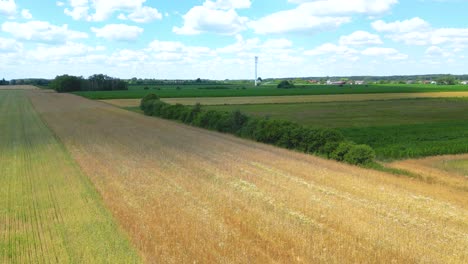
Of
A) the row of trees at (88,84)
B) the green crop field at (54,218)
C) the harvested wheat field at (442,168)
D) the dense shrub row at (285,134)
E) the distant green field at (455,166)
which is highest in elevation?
the row of trees at (88,84)

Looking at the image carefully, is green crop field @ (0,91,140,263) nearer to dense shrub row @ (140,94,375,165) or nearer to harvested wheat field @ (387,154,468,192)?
dense shrub row @ (140,94,375,165)

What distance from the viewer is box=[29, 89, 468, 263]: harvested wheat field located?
359 inches

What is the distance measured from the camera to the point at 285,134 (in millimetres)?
24125

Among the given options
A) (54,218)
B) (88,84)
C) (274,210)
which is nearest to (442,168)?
(274,210)

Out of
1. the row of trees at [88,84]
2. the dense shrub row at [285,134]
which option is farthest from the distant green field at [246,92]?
the dense shrub row at [285,134]

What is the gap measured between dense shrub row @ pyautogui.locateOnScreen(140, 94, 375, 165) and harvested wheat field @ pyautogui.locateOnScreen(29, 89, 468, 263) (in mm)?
965

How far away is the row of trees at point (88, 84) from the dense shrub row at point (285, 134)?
103 m

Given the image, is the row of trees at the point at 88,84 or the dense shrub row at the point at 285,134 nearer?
the dense shrub row at the point at 285,134

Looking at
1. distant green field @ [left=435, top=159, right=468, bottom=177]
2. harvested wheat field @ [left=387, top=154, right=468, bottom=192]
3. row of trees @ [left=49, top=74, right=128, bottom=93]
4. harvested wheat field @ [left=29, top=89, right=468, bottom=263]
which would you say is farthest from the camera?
row of trees @ [left=49, top=74, right=128, bottom=93]

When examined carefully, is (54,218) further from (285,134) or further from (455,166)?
(455,166)

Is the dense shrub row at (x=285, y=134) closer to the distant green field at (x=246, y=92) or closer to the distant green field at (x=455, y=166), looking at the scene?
the distant green field at (x=455, y=166)

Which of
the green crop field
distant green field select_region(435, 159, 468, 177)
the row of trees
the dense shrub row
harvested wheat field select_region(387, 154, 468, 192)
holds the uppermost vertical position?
the row of trees

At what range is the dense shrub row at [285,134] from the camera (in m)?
19.6

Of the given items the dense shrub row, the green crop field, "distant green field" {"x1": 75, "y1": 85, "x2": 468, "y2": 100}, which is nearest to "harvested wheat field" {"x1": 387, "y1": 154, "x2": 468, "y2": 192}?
the dense shrub row
